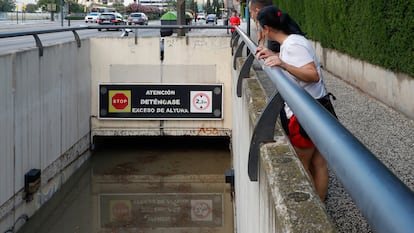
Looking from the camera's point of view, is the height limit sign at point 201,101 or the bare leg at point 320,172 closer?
the bare leg at point 320,172

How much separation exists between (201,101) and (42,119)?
18.6ft

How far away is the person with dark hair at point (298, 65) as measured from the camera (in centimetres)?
350

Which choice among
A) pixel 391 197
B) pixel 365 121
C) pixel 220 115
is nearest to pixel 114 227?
pixel 365 121

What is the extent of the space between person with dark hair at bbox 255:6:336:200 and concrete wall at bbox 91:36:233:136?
469 inches

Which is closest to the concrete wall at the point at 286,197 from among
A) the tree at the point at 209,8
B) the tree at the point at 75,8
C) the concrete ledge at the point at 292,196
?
the concrete ledge at the point at 292,196

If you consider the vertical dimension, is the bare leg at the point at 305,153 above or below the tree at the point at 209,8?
below

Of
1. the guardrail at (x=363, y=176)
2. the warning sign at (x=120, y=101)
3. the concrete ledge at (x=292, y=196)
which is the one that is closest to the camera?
the guardrail at (x=363, y=176)

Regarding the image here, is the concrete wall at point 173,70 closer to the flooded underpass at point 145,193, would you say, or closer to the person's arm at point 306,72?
the flooded underpass at point 145,193

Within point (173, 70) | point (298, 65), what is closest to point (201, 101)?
point (173, 70)

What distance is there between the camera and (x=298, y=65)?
11.5ft

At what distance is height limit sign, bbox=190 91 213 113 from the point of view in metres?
15.7

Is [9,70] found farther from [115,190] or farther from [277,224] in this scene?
[277,224]

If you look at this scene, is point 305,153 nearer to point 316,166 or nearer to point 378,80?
point 316,166

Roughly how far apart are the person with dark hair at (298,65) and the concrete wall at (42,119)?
20.8 ft
